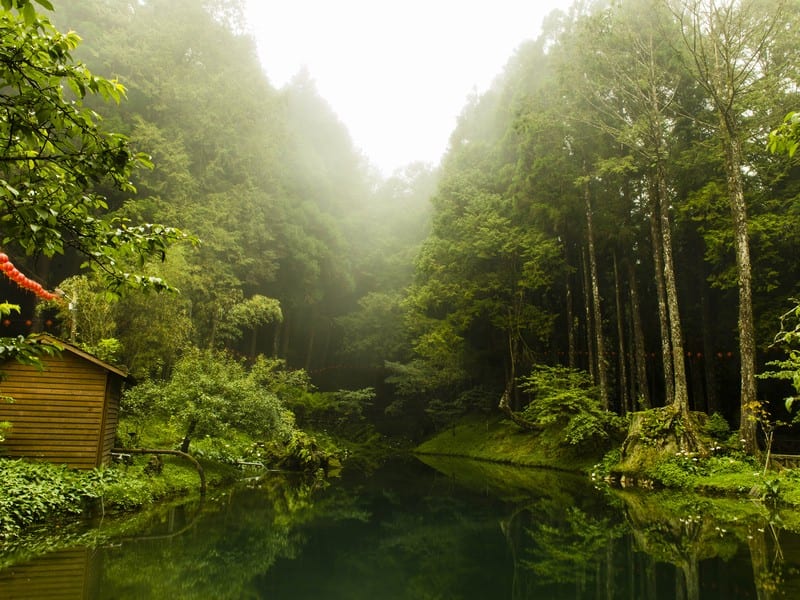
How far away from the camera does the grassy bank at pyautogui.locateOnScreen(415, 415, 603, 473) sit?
18.0 meters

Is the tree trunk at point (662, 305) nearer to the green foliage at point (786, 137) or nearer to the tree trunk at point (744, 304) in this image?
the tree trunk at point (744, 304)

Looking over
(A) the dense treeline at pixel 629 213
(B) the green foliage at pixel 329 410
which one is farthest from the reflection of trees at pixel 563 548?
(B) the green foliage at pixel 329 410

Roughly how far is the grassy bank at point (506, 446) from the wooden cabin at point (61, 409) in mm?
13843

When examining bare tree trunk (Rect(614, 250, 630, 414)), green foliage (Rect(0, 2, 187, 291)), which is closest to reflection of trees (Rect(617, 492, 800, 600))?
green foliage (Rect(0, 2, 187, 291))

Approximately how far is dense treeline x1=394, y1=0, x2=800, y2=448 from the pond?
5.04 metres

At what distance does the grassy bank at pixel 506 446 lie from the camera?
18.0 meters

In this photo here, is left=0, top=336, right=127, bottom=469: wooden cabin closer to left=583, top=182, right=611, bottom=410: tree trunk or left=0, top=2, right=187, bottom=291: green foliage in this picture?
left=0, top=2, right=187, bottom=291: green foliage

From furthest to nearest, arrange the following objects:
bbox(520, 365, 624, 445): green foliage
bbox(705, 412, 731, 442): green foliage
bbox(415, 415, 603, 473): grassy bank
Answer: bbox(415, 415, 603, 473): grassy bank < bbox(520, 365, 624, 445): green foliage < bbox(705, 412, 731, 442): green foliage

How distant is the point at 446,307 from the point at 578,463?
1005cm

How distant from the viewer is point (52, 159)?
2.76m

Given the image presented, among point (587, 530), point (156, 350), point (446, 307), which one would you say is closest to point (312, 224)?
point (446, 307)

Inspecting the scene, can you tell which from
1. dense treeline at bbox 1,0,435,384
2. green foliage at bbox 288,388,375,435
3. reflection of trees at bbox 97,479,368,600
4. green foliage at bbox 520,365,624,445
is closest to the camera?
reflection of trees at bbox 97,479,368,600

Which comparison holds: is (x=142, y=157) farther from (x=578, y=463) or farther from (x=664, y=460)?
(x=578, y=463)

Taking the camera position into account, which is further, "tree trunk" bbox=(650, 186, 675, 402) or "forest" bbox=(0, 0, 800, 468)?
"tree trunk" bbox=(650, 186, 675, 402)
